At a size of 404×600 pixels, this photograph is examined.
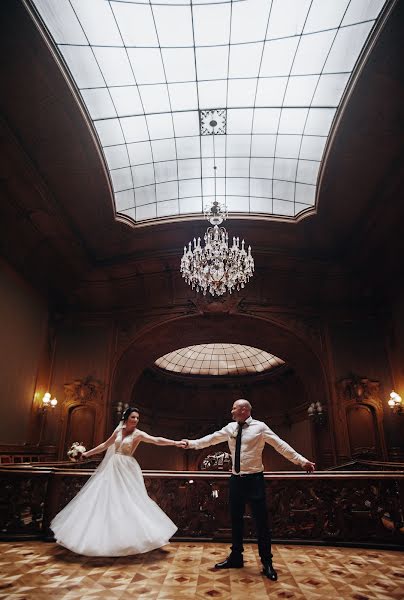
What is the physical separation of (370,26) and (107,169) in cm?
565

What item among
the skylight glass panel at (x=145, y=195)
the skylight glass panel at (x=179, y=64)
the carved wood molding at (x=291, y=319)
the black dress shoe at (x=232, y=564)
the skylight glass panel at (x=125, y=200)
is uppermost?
the skylight glass panel at (x=179, y=64)

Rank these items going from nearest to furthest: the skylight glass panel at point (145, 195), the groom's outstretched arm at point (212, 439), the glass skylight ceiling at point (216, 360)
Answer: the groom's outstretched arm at point (212, 439) → the skylight glass panel at point (145, 195) → the glass skylight ceiling at point (216, 360)

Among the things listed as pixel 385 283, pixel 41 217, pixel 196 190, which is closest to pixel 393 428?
pixel 385 283

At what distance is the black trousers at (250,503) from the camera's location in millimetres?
3246

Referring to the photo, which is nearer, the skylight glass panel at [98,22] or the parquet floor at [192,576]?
the parquet floor at [192,576]

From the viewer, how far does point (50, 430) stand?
10.4 metres

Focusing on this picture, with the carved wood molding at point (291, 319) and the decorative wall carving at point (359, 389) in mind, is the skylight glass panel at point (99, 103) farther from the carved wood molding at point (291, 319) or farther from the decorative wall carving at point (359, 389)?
the decorative wall carving at point (359, 389)

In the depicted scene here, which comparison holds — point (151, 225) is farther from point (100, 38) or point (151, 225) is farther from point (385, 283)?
point (385, 283)

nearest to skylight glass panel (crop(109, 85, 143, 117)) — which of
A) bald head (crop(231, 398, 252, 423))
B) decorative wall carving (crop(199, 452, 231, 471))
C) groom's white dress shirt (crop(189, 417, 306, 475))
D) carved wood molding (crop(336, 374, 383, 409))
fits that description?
bald head (crop(231, 398, 252, 423))

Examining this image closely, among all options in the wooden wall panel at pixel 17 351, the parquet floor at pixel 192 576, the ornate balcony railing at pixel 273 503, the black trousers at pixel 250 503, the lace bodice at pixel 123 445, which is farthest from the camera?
the wooden wall panel at pixel 17 351

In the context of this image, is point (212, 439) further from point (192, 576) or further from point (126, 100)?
point (126, 100)

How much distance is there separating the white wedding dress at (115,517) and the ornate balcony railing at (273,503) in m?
0.97

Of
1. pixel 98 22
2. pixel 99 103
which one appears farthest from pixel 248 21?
pixel 99 103

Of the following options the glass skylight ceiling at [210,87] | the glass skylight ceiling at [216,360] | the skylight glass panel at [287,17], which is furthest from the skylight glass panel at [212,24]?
the glass skylight ceiling at [216,360]
